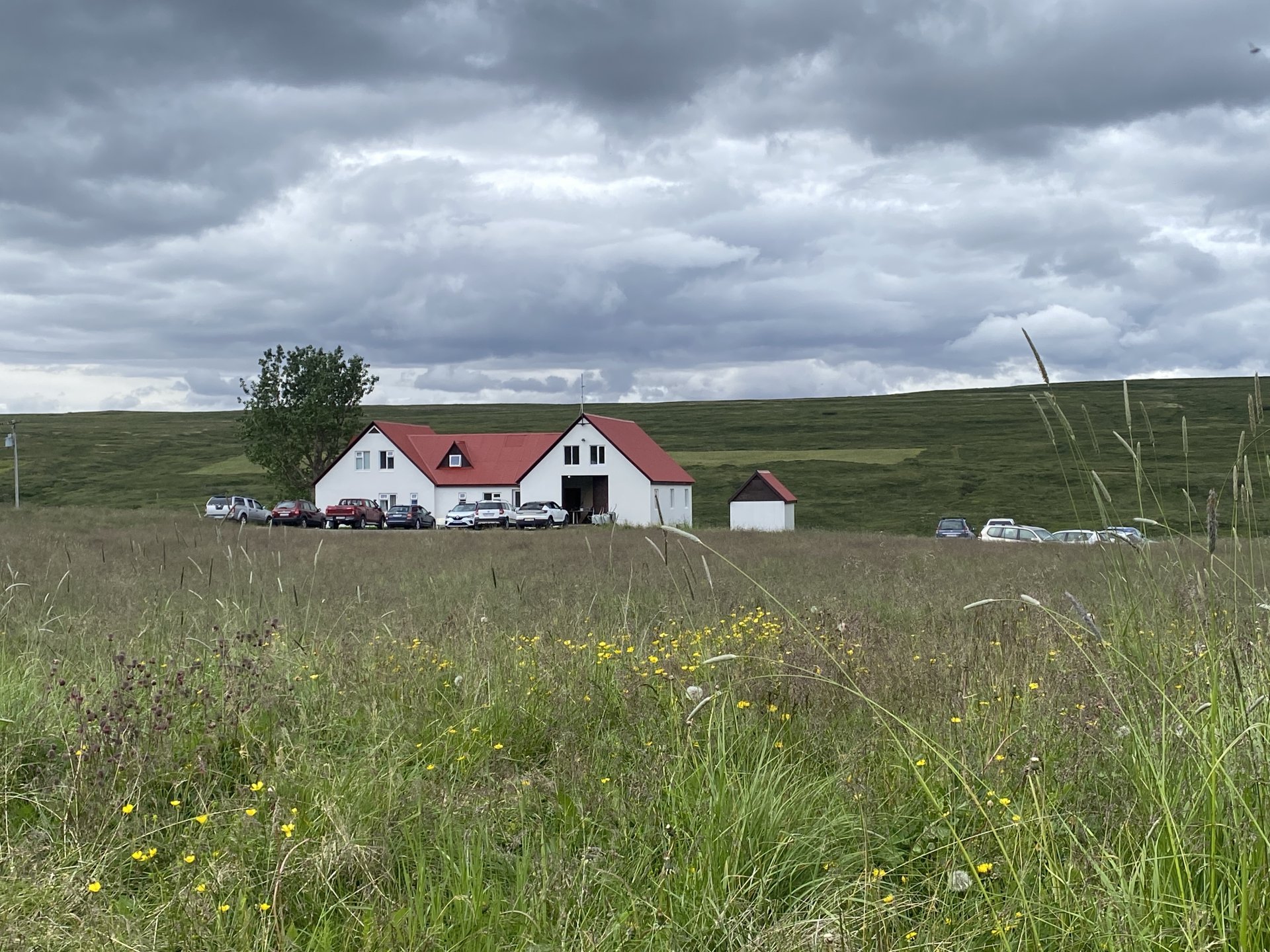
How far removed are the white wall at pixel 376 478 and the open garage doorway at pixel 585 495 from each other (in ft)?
32.4

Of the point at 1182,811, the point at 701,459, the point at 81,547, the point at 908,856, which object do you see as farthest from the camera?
the point at 701,459

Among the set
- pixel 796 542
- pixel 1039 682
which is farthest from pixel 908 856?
Answer: pixel 796 542

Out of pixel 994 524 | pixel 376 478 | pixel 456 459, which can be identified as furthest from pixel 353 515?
pixel 994 524

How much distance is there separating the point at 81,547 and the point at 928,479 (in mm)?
82075

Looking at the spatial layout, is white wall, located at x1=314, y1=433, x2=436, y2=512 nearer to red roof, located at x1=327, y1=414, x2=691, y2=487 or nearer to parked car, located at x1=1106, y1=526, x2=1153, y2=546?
red roof, located at x1=327, y1=414, x2=691, y2=487

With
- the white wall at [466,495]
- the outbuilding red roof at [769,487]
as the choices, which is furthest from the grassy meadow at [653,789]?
the white wall at [466,495]

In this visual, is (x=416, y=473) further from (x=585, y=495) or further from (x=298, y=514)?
(x=298, y=514)

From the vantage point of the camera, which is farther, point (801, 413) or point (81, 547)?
point (801, 413)

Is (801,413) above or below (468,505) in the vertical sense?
above

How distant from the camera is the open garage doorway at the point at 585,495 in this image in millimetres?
66625

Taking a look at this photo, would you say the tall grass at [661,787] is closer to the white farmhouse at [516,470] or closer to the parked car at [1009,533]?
the parked car at [1009,533]

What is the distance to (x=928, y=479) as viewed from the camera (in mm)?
92750

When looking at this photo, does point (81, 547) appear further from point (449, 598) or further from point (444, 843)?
point (444, 843)

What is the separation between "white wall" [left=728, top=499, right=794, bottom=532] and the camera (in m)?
65.0
